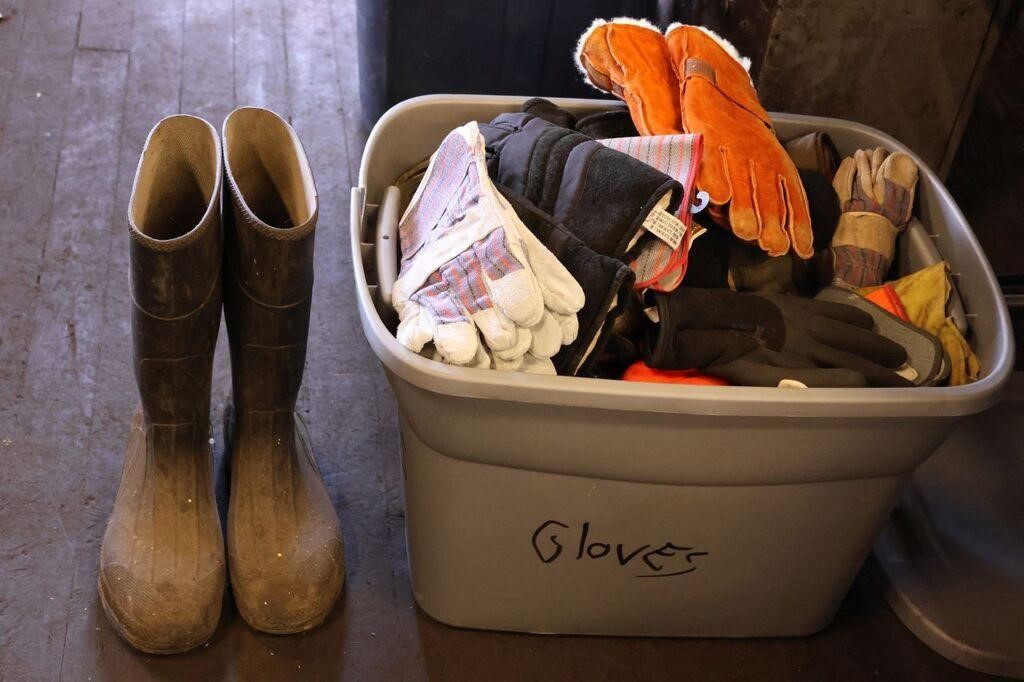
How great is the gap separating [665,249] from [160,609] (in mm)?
629

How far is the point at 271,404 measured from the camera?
1.16m

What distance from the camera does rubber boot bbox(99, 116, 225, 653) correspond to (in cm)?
103

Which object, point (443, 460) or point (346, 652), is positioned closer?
point (443, 460)

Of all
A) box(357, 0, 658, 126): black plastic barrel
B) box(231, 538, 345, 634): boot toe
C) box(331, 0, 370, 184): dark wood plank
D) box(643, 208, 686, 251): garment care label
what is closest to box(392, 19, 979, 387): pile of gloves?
box(643, 208, 686, 251): garment care label

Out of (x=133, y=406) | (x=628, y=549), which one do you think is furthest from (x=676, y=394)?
(x=133, y=406)

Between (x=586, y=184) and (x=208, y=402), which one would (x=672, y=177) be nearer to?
(x=586, y=184)

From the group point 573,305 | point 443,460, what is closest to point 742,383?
point 573,305

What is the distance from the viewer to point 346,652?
115cm

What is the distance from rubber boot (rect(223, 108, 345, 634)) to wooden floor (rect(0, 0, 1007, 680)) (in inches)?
2.4

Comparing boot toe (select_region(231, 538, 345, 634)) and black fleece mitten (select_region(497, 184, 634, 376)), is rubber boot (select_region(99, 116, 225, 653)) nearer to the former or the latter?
boot toe (select_region(231, 538, 345, 634))

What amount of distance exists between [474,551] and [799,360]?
0.38m

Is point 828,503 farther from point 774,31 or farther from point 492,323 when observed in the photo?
point 774,31

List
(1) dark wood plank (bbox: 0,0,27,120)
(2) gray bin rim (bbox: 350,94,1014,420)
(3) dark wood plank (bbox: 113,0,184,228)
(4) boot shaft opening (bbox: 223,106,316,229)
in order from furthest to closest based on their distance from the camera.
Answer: (1) dark wood plank (bbox: 0,0,27,120) < (3) dark wood plank (bbox: 113,0,184,228) < (4) boot shaft opening (bbox: 223,106,316,229) < (2) gray bin rim (bbox: 350,94,1014,420)

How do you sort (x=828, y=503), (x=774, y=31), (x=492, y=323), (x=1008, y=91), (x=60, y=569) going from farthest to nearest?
(x=1008, y=91) < (x=774, y=31) < (x=60, y=569) < (x=828, y=503) < (x=492, y=323)
